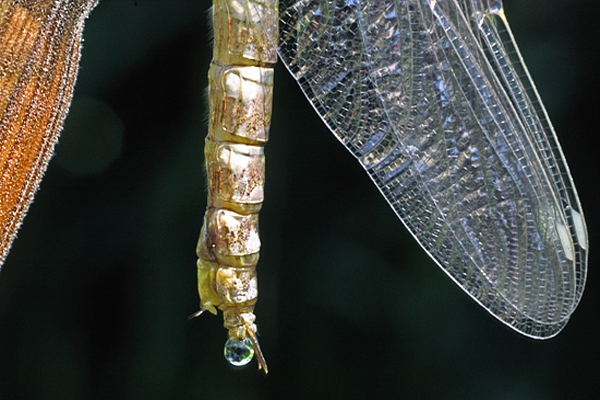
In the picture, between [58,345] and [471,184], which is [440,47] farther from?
[58,345]

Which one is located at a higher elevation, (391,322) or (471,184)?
(471,184)

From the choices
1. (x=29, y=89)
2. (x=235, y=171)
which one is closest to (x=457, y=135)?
(x=235, y=171)

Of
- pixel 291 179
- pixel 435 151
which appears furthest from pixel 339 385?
pixel 435 151

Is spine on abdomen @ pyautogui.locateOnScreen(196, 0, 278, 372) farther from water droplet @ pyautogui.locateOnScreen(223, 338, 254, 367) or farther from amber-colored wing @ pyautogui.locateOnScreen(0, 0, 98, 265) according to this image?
amber-colored wing @ pyautogui.locateOnScreen(0, 0, 98, 265)

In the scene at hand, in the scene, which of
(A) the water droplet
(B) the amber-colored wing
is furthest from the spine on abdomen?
(B) the amber-colored wing

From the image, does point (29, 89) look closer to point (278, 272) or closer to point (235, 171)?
point (235, 171)

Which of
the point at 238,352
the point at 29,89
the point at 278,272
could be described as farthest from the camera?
the point at 278,272
